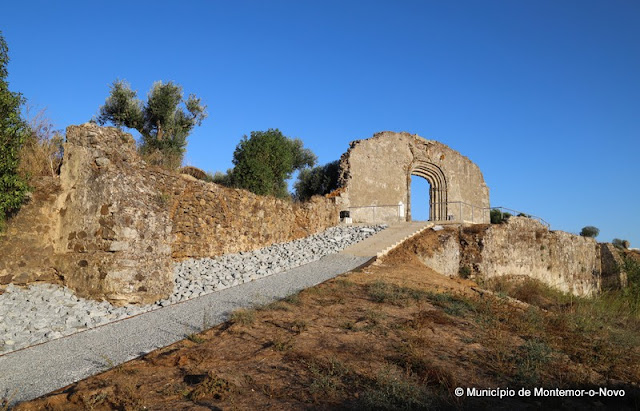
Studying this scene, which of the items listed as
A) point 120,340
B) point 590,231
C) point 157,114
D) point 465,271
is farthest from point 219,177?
point 590,231

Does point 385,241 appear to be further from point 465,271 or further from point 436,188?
point 436,188

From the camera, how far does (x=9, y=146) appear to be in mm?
7359

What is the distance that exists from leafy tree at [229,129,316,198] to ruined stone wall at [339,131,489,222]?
337 centimetres

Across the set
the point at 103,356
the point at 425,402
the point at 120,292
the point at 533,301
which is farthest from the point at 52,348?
the point at 533,301

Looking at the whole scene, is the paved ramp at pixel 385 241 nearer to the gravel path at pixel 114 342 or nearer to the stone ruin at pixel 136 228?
the stone ruin at pixel 136 228

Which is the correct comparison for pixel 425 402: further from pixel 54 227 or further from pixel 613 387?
pixel 54 227

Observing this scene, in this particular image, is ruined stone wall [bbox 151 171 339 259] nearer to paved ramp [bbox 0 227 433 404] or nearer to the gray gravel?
the gray gravel

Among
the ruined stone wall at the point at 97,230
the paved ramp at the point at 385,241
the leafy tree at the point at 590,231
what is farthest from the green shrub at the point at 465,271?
the leafy tree at the point at 590,231

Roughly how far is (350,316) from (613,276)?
74.4 feet

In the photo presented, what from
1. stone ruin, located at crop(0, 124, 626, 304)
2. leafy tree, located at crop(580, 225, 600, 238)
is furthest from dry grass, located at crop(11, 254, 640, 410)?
leafy tree, located at crop(580, 225, 600, 238)

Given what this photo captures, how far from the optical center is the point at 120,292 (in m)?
7.66

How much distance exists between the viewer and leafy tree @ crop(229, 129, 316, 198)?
1861 centimetres

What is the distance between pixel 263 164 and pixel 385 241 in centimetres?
701

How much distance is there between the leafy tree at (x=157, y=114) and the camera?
20438mm
